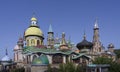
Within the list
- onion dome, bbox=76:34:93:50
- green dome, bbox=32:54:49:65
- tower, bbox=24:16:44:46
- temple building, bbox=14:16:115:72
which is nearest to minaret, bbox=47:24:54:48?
temple building, bbox=14:16:115:72

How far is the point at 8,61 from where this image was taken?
73.2 meters

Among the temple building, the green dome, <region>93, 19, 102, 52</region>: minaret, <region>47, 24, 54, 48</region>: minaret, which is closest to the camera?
the green dome

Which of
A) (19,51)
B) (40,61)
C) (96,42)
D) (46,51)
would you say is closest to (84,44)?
(96,42)

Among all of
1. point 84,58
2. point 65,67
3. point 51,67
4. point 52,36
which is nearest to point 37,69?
point 51,67

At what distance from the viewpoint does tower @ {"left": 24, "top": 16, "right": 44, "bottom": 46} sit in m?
65.2

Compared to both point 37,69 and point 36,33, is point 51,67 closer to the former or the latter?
point 37,69

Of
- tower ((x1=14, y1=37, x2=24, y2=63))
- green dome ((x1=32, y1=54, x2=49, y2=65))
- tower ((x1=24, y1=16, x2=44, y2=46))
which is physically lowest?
green dome ((x1=32, y1=54, x2=49, y2=65))

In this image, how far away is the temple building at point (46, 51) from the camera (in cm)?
5806

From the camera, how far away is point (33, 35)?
6531 centimetres

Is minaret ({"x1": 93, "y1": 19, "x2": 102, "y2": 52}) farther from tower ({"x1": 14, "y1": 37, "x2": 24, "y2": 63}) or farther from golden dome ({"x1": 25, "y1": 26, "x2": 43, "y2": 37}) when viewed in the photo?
tower ({"x1": 14, "y1": 37, "x2": 24, "y2": 63})

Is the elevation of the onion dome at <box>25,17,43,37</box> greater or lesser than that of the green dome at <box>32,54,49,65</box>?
greater

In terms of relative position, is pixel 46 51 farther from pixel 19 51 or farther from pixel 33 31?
pixel 19 51

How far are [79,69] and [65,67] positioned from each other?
2.74 metres

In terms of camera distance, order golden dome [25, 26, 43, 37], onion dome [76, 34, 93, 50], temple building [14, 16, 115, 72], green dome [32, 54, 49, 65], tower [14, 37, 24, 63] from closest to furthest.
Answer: green dome [32, 54, 49, 65] < temple building [14, 16, 115, 72] < golden dome [25, 26, 43, 37] < onion dome [76, 34, 93, 50] < tower [14, 37, 24, 63]
